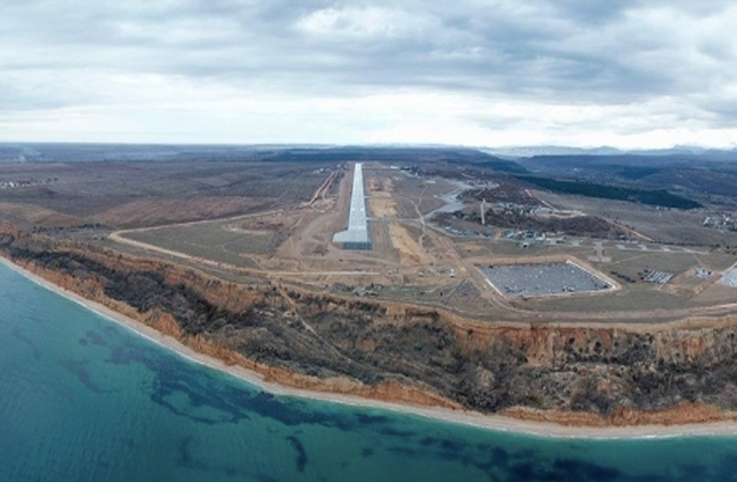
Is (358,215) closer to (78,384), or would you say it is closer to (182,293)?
(182,293)

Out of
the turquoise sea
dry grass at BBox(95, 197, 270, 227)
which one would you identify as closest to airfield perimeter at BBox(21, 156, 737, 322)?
dry grass at BBox(95, 197, 270, 227)

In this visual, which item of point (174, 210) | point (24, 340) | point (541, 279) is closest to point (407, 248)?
point (541, 279)

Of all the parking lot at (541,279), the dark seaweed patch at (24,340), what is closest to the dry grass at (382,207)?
the parking lot at (541,279)

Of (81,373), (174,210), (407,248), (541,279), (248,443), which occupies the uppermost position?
(174,210)

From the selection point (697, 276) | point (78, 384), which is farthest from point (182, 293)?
point (697, 276)

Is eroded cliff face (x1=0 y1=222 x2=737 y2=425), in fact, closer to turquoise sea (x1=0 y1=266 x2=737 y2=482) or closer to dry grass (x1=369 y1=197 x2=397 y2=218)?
turquoise sea (x1=0 y1=266 x2=737 y2=482)

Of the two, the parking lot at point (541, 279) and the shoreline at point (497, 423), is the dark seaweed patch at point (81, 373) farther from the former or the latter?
the parking lot at point (541, 279)

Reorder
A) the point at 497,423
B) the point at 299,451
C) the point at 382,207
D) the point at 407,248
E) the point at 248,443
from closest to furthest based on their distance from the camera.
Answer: the point at 299,451
the point at 248,443
the point at 497,423
the point at 407,248
the point at 382,207

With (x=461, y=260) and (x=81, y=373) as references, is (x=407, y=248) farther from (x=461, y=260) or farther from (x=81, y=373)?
(x=81, y=373)
